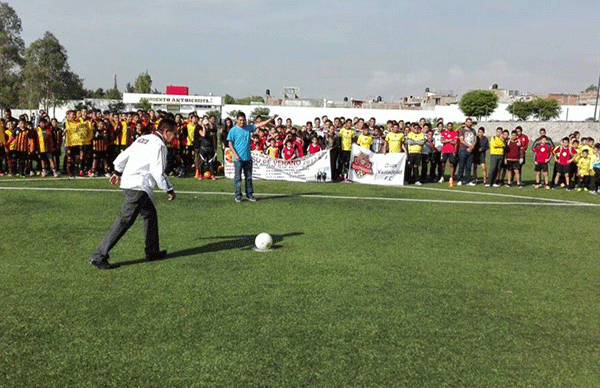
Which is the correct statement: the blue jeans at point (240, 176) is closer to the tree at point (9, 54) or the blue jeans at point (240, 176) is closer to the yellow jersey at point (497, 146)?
the yellow jersey at point (497, 146)

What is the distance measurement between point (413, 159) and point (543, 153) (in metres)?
4.08

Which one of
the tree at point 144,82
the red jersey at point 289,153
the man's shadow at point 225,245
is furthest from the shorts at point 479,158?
the tree at point 144,82

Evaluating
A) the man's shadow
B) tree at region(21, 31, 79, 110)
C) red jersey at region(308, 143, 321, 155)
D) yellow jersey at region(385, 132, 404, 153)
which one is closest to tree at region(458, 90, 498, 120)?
tree at region(21, 31, 79, 110)

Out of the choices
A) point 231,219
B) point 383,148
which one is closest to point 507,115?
point 383,148

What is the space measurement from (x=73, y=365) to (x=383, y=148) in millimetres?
13708

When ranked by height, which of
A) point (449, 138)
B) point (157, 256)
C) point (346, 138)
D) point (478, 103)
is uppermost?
point (478, 103)

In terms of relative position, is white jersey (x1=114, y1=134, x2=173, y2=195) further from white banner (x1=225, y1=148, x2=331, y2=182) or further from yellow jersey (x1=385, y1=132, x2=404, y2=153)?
yellow jersey (x1=385, y1=132, x2=404, y2=153)

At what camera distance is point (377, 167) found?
15742 millimetres

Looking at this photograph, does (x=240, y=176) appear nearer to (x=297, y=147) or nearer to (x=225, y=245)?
(x=225, y=245)

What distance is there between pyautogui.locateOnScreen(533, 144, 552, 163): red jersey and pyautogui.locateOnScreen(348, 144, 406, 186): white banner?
14.1ft

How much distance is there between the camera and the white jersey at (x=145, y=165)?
6.16 metres

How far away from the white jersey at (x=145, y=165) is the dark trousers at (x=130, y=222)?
12 cm

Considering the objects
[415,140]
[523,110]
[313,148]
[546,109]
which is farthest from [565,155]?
[523,110]

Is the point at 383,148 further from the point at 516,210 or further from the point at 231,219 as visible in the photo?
the point at 231,219
